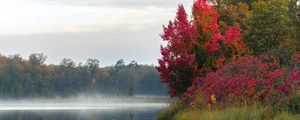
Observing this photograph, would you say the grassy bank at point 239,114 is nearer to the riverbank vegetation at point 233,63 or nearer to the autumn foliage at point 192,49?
the riverbank vegetation at point 233,63

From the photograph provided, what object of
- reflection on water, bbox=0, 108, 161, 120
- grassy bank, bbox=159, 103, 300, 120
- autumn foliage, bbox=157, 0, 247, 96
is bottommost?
Answer: grassy bank, bbox=159, 103, 300, 120

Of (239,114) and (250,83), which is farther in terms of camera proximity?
(250,83)

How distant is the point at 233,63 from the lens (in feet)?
114

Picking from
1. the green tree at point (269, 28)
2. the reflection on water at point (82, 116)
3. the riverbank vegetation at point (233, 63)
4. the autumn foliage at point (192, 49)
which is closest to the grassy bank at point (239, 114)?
the riverbank vegetation at point (233, 63)

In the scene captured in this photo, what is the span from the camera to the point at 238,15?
56.4 metres

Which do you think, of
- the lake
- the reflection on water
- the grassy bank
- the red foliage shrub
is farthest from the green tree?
the grassy bank

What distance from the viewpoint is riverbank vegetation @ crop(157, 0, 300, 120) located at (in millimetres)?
25422

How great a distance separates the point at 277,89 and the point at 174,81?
18457 millimetres

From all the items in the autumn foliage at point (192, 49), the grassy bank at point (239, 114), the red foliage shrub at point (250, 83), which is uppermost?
the autumn foliage at point (192, 49)

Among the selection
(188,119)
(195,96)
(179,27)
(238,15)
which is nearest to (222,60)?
(179,27)

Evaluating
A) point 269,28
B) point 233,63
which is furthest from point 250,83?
point 269,28

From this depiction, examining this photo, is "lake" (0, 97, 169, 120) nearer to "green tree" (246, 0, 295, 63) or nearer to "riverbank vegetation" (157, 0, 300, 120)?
"riverbank vegetation" (157, 0, 300, 120)

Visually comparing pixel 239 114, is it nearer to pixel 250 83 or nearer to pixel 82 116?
pixel 250 83

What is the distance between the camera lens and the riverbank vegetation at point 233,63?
25.4m
